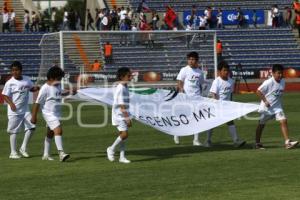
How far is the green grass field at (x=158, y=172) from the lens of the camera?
1101 cm

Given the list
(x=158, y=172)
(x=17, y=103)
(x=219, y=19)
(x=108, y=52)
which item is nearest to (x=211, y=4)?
(x=219, y=19)

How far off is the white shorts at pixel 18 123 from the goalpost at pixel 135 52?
9161mm

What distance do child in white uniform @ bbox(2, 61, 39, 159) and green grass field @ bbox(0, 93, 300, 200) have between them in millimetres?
365

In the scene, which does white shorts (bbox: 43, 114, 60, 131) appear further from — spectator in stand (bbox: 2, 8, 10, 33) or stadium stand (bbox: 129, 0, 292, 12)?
stadium stand (bbox: 129, 0, 292, 12)

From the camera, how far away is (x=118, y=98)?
14.5 meters

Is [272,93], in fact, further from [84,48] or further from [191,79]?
[84,48]

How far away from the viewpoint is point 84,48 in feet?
87.1

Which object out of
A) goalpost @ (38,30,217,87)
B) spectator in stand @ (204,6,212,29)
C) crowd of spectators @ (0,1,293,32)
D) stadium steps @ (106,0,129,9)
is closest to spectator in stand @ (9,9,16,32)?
crowd of spectators @ (0,1,293,32)

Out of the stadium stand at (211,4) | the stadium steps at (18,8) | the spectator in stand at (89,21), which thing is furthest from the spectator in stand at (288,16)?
the stadium steps at (18,8)

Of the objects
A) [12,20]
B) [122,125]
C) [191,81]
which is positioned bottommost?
[122,125]

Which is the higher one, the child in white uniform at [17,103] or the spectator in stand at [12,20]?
the spectator in stand at [12,20]

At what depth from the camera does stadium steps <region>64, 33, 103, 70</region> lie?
2605 cm

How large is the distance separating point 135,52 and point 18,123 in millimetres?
11570

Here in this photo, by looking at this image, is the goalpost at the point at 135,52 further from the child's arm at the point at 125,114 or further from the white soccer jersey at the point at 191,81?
the child's arm at the point at 125,114
